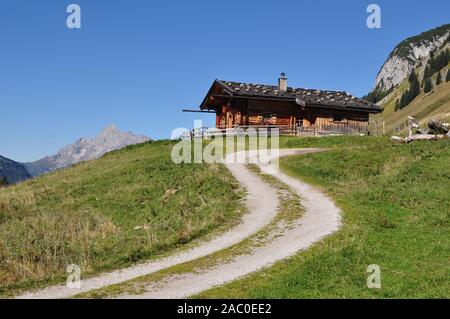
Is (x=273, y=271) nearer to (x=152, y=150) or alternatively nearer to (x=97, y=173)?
(x=97, y=173)

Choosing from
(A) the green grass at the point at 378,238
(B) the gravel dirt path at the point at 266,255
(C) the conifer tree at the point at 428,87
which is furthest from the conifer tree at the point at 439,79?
(B) the gravel dirt path at the point at 266,255

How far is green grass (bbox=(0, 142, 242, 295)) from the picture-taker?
1420cm

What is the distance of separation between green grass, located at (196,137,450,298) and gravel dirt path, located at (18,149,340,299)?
0.55m

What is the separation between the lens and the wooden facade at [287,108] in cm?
4984

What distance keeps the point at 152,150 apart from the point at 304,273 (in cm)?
3545

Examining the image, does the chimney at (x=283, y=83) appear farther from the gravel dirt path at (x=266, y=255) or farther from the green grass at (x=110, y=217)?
the gravel dirt path at (x=266, y=255)

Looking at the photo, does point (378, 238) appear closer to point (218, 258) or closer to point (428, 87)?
point (218, 258)

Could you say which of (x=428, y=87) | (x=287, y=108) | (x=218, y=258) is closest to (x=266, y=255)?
(x=218, y=258)

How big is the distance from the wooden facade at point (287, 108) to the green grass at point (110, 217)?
51.3ft

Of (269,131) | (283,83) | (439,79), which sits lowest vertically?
(269,131)

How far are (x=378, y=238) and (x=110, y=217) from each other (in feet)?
44.5

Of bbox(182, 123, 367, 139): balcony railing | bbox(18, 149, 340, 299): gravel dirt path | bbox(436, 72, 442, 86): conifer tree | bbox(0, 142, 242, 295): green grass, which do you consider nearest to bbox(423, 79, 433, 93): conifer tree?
bbox(436, 72, 442, 86): conifer tree

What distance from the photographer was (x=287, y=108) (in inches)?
2028

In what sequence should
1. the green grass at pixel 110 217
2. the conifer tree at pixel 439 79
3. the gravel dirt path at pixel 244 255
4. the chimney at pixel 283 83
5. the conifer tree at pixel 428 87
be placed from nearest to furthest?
the gravel dirt path at pixel 244 255 → the green grass at pixel 110 217 → the chimney at pixel 283 83 → the conifer tree at pixel 428 87 → the conifer tree at pixel 439 79
